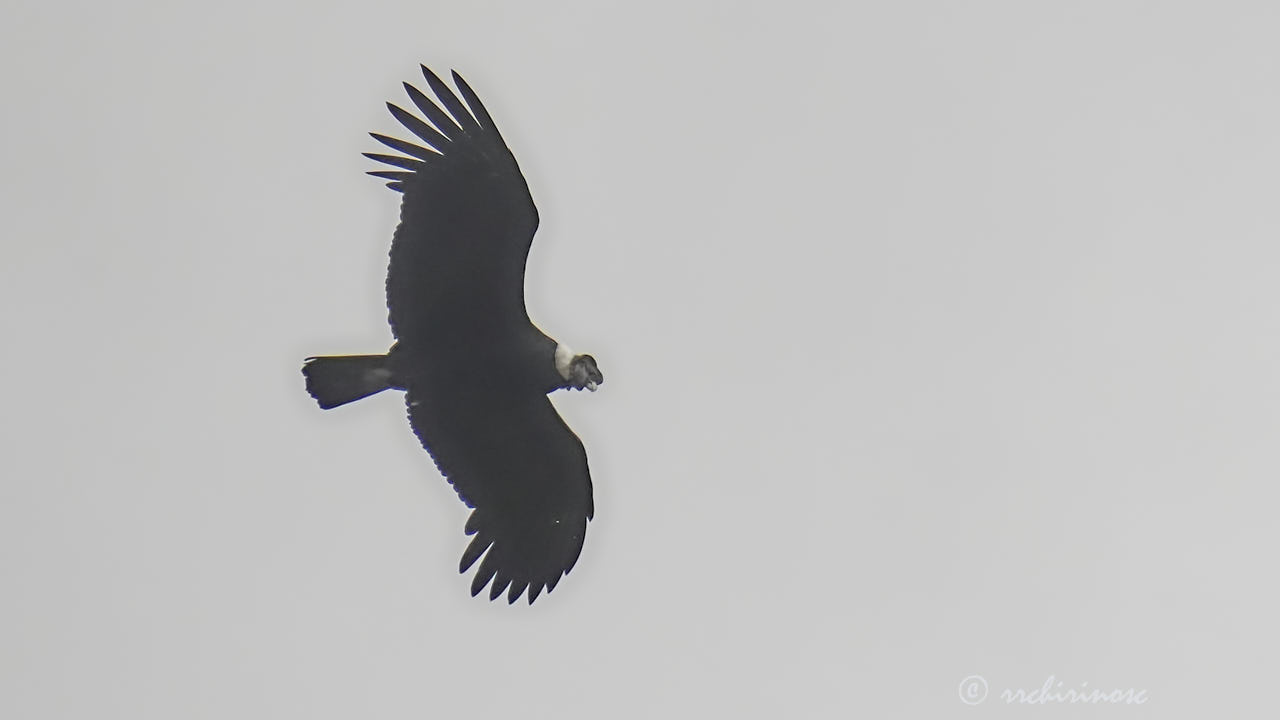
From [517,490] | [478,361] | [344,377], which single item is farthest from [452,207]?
[517,490]

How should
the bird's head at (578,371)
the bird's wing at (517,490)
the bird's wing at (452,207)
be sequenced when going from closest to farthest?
the bird's wing at (452,207) → the bird's head at (578,371) → the bird's wing at (517,490)

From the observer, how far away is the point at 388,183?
47.8 ft

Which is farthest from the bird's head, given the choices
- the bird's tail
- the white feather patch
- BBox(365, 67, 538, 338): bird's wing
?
the bird's tail

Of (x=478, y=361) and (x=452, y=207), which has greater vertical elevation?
(x=452, y=207)

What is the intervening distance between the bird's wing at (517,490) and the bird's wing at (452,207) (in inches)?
54.7

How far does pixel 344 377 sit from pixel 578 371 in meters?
2.07

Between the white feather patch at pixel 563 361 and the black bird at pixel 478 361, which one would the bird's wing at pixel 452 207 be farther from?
the white feather patch at pixel 563 361

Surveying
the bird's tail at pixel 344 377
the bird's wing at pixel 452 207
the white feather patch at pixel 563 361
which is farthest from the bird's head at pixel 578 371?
the bird's tail at pixel 344 377

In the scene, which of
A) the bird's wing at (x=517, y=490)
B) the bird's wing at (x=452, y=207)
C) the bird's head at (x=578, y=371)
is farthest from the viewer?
the bird's wing at (x=517, y=490)

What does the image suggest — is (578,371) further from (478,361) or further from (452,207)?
(452,207)

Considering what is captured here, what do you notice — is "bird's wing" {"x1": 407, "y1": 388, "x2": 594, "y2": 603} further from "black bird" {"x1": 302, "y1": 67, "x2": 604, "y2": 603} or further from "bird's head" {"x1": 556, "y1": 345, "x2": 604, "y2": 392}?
"bird's head" {"x1": 556, "y1": 345, "x2": 604, "y2": 392}

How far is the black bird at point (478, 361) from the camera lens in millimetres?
14539

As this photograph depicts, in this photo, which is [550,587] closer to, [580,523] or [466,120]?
[580,523]

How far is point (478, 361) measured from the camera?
50.2ft
